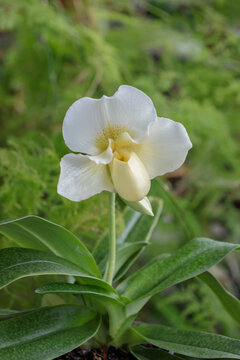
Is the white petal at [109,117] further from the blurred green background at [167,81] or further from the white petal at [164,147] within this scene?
the blurred green background at [167,81]

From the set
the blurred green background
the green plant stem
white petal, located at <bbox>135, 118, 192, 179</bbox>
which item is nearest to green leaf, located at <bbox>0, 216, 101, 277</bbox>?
the green plant stem

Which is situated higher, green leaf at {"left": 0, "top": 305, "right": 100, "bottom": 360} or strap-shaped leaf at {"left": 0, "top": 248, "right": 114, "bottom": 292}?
strap-shaped leaf at {"left": 0, "top": 248, "right": 114, "bottom": 292}

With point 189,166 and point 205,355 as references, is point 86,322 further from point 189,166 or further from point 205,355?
point 189,166

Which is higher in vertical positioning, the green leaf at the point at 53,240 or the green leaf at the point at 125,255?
the green leaf at the point at 53,240

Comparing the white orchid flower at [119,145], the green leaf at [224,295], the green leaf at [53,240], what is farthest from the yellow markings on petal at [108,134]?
the green leaf at [224,295]

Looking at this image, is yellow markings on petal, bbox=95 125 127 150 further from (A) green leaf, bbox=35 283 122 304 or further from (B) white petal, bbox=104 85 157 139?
(A) green leaf, bbox=35 283 122 304

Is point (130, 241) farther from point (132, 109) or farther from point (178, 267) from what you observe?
point (132, 109)

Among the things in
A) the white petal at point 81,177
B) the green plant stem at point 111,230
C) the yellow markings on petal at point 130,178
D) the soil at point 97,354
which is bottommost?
the soil at point 97,354
